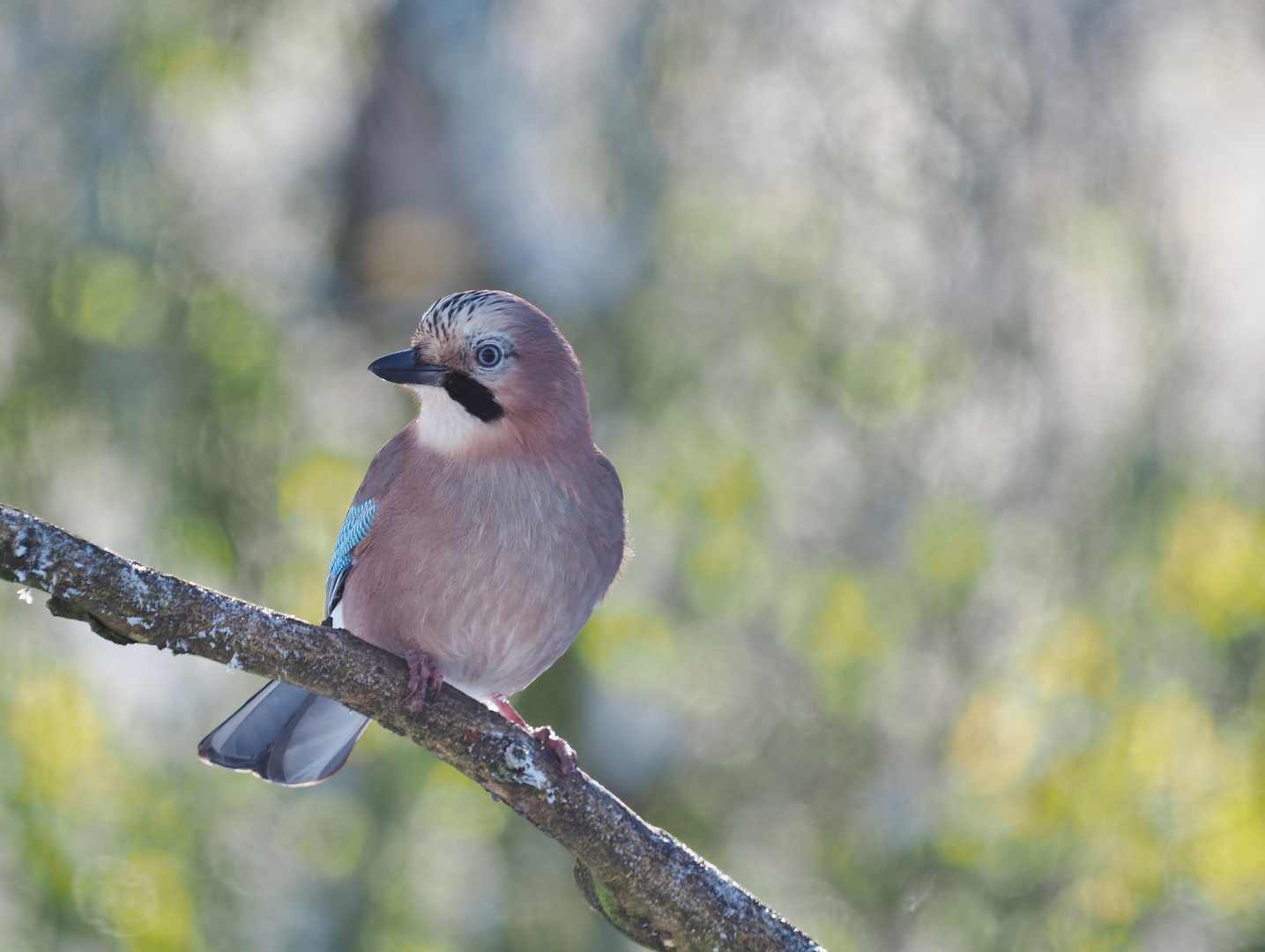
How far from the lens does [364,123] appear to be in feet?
16.3

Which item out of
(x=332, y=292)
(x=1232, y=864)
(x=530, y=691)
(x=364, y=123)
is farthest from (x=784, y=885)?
(x=364, y=123)

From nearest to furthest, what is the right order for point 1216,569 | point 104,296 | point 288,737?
point 288,737, point 1216,569, point 104,296

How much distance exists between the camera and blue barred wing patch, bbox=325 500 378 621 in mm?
2459

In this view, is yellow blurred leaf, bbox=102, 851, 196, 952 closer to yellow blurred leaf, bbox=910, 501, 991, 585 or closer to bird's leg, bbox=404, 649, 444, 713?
bird's leg, bbox=404, 649, 444, 713

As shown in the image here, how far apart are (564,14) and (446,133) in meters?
0.73

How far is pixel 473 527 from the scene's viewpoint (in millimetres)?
2264

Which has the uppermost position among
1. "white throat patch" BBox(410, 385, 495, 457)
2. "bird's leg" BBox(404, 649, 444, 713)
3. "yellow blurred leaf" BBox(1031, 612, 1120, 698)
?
"yellow blurred leaf" BBox(1031, 612, 1120, 698)

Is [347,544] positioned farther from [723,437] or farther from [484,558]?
[723,437]

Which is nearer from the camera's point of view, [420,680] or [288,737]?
[420,680]

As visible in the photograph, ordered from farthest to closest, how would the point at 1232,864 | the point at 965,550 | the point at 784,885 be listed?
the point at 784,885
the point at 965,550
the point at 1232,864

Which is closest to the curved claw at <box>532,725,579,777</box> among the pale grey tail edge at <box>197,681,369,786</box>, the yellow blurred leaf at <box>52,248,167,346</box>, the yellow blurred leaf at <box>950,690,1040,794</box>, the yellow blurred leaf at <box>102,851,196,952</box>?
the pale grey tail edge at <box>197,681,369,786</box>

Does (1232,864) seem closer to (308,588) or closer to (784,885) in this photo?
(784,885)

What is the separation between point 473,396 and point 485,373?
5cm

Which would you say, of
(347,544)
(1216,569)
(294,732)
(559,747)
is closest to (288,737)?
(294,732)
